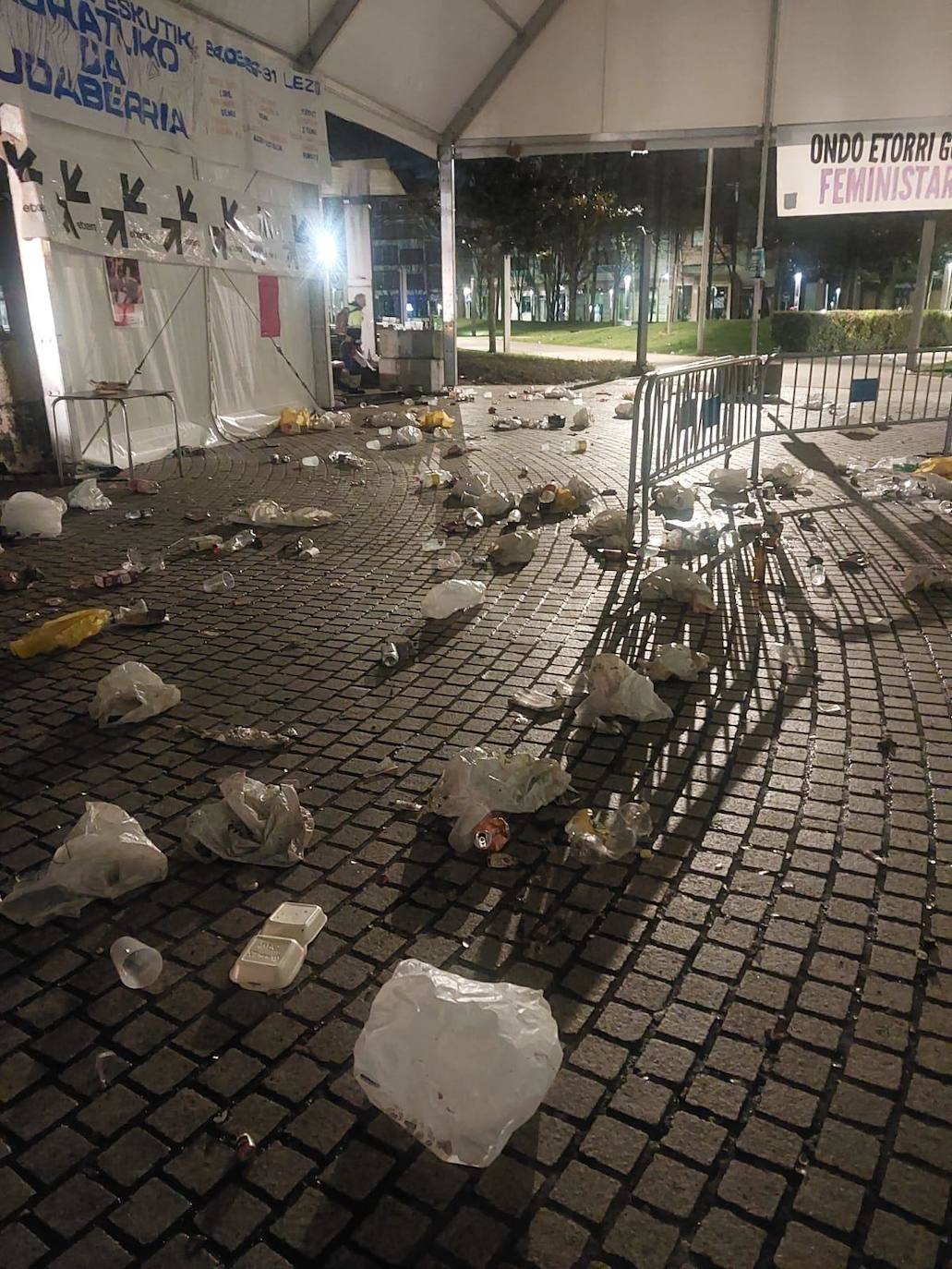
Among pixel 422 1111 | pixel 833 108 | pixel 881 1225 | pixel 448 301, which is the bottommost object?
pixel 881 1225

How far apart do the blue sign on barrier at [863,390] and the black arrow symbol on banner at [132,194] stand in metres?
7.50

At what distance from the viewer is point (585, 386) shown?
17047mm

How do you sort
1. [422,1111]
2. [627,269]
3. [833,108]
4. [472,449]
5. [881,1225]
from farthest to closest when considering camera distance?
[627,269], [833,108], [472,449], [422,1111], [881,1225]

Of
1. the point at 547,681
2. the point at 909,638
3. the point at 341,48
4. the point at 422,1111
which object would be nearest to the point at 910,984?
the point at 422,1111

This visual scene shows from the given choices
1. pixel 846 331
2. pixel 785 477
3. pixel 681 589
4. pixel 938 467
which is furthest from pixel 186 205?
pixel 846 331

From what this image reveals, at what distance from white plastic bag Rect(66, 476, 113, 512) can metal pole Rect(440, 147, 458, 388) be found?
9718mm

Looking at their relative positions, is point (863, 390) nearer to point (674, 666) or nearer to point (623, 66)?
point (674, 666)

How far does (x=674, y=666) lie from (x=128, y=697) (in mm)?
2470

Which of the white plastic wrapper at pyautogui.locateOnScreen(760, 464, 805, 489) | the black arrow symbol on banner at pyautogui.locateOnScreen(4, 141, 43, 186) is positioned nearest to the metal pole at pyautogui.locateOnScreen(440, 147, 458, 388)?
the black arrow symbol on banner at pyautogui.locateOnScreen(4, 141, 43, 186)

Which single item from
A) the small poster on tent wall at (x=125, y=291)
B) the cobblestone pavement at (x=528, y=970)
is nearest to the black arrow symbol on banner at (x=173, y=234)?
the small poster on tent wall at (x=125, y=291)

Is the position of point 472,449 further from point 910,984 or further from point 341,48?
point 910,984

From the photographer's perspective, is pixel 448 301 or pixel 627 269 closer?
pixel 448 301

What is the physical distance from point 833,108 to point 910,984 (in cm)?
1410

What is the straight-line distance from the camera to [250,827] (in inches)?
116
